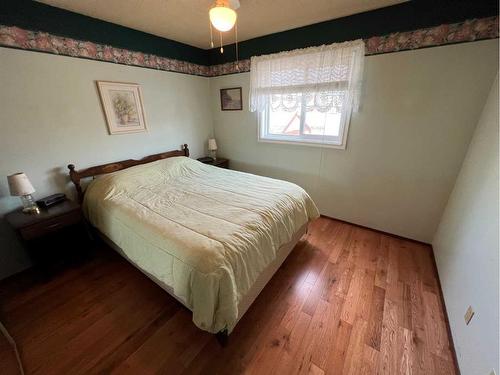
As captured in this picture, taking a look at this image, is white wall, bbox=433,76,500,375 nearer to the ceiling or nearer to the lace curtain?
the lace curtain

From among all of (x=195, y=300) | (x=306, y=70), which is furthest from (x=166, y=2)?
(x=195, y=300)

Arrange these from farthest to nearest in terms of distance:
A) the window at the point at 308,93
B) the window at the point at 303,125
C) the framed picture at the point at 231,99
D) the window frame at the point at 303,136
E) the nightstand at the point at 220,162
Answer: the nightstand at the point at 220,162, the framed picture at the point at 231,99, the window at the point at 303,125, the window frame at the point at 303,136, the window at the point at 308,93

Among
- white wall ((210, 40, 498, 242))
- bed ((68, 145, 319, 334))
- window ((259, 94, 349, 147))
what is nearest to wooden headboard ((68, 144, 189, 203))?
bed ((68, 145, 319, 334))

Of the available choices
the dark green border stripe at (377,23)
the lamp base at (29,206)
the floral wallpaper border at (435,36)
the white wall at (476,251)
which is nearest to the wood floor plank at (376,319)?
the white wall at (476,251)

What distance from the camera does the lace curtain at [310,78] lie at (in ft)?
7.22

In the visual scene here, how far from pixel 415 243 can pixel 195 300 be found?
8.24ft

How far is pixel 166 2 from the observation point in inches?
72.4

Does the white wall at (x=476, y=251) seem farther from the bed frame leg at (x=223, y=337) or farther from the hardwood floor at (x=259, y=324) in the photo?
the bed frame leg at (x=223, y=337)

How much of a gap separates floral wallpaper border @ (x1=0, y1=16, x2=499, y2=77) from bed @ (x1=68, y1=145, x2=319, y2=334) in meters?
1.10

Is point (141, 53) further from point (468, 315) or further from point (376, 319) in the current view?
point (468, 315)

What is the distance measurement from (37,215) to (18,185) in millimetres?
281

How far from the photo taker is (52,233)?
71.2 inches

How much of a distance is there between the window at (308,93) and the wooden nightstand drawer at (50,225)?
8.03ft

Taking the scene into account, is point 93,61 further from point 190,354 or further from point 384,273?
point 384,273
